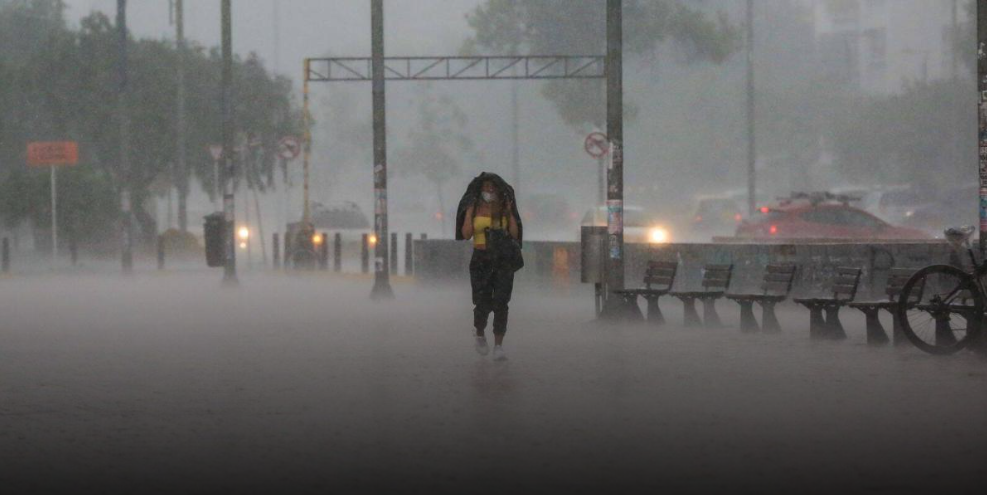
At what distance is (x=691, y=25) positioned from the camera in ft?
243

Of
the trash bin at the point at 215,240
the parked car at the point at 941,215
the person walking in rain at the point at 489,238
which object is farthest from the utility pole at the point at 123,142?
the person walking in rain at the point at 489,238

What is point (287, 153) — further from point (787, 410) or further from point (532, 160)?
point (532, 160)

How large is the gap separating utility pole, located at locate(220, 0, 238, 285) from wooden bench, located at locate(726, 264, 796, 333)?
1511cm

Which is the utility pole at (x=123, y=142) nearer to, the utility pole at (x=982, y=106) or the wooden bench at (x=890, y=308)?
the wooden bench at (x=890, y=308)

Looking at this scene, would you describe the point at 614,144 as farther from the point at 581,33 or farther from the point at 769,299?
the point at 581,33

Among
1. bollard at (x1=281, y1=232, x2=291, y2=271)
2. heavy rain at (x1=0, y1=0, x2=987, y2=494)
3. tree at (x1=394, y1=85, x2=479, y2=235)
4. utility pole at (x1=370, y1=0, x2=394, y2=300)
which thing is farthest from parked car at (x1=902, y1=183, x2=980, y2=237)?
tree at (x1=394, y1=85, x2=479, y2=235)

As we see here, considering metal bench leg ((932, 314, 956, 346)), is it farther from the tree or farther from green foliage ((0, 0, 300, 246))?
the tree

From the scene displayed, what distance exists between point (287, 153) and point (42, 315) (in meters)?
17.0

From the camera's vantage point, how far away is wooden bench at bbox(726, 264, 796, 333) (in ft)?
61.2

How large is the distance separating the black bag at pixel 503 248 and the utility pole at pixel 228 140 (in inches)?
690

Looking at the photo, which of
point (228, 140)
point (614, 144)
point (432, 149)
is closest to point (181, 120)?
point (228, 140)

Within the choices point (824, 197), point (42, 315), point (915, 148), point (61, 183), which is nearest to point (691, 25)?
point (915, 148)

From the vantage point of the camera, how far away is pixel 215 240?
34.1 meters

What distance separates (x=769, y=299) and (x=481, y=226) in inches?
171
